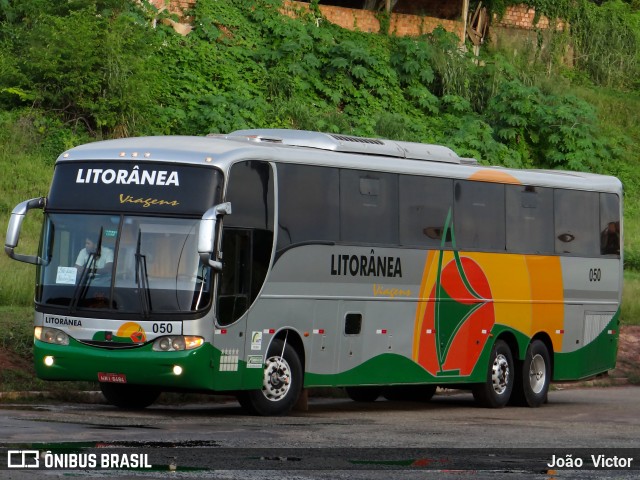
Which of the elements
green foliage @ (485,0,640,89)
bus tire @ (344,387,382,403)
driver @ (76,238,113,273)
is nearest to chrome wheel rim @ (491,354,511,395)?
bus tire @ (344,387,382,403)

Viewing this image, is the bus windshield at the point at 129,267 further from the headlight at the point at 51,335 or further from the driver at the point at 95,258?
the headlight at the point at 51,335

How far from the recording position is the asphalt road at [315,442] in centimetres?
1179

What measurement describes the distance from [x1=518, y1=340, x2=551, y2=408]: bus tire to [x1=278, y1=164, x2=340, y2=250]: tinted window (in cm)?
545

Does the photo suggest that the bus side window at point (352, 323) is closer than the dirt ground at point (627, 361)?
Yes

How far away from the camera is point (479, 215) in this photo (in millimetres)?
22062

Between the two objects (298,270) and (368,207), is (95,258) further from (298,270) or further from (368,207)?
(368,207)

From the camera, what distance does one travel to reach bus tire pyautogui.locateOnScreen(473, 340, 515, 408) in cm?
2244

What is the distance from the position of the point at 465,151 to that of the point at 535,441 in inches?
971

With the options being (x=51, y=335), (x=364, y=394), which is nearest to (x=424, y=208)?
(x=364, y=394)

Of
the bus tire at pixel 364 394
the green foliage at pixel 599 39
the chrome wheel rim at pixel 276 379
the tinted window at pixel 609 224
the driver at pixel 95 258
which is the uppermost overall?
the green foliage at pixel 599 39

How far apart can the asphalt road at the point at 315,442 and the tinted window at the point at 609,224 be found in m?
4.60

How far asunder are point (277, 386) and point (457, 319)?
14.2 ft

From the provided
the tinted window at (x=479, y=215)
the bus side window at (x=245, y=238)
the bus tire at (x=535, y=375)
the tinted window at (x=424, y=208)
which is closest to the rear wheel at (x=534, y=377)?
the bus tire at (x=535, y=375)

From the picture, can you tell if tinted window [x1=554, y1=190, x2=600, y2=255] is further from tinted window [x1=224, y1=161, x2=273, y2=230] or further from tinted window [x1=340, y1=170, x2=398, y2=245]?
tinted window [x1=224, y1=161, x2=273, y2=230]
